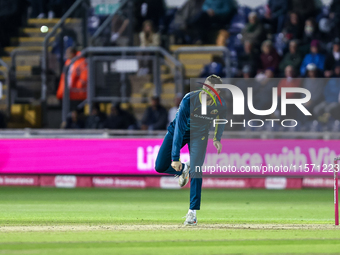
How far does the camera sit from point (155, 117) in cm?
1766

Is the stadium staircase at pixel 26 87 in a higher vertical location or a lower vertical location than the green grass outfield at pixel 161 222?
higher

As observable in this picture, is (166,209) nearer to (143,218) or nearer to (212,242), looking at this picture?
(143,218)

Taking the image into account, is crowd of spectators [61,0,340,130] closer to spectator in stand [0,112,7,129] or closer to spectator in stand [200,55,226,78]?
spectator in stand [200,55,226,78]

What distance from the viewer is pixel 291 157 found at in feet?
54.1

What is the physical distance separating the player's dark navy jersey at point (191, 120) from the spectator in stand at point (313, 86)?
792cm

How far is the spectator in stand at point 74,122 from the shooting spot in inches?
712

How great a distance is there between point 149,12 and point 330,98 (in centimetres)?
690

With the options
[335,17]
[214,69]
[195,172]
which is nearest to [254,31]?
[214,69]

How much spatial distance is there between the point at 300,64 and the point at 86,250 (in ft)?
41.8

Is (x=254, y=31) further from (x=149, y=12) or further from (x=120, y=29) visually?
(x=120, y=29)

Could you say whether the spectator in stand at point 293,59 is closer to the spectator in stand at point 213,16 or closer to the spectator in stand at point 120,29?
the spectator in stand at point 213,16

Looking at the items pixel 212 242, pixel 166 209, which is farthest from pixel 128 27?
pixel 212 242

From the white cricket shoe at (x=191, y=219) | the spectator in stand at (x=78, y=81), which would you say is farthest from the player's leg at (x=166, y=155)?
the spectator in stand at (x=78, y=81)

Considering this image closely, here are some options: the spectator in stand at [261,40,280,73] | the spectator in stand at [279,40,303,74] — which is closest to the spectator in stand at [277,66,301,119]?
the spectator in stand at [279,40,303,74]
